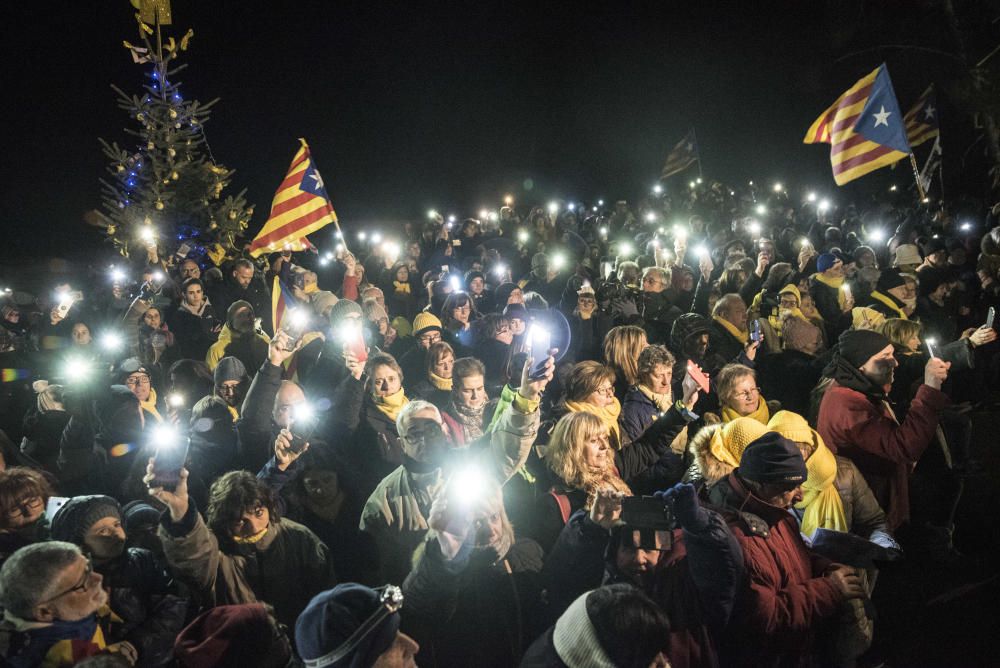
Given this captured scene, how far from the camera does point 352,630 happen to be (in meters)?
2.00

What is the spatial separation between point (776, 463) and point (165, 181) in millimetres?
14135

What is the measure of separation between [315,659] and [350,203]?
1138 inches

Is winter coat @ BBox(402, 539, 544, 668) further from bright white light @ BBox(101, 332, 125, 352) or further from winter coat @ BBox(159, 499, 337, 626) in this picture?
bright white light @ BBox(101, 332, 125, 352)

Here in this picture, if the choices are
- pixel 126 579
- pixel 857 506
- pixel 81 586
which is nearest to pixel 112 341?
pixel 126 579

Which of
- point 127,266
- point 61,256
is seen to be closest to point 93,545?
point 127,266

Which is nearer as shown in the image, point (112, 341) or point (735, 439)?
point (735, 439)

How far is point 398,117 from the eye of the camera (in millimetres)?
31938

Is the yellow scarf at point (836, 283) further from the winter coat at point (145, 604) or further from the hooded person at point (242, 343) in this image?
the winter coat at point (145, 604)

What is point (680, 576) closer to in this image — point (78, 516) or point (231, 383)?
point (78, 516)

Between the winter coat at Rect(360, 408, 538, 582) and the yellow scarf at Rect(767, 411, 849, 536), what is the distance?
1.50 metres

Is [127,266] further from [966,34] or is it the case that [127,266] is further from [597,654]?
[966,34]

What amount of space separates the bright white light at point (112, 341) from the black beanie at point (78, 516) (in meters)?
4.49

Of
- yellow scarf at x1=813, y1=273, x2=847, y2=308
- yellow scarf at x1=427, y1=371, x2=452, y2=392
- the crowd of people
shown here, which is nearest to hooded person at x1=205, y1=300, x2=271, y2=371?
the crowd of people

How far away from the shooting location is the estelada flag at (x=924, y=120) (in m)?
13.1
